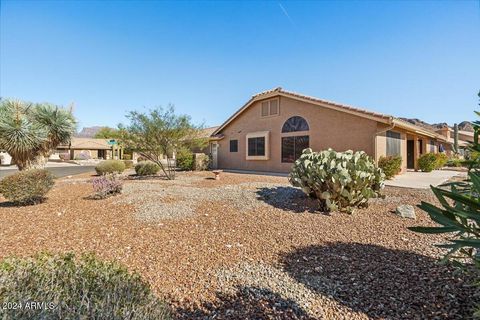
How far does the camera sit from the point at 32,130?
34.8ft

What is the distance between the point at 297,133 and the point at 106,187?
1219cm

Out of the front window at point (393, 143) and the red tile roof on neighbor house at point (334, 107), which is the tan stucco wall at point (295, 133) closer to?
the red tile roof on neighbor house at point (334, 107)

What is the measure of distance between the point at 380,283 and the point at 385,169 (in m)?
10.5

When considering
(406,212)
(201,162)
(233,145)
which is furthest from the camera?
(233,145)

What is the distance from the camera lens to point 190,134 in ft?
47.6

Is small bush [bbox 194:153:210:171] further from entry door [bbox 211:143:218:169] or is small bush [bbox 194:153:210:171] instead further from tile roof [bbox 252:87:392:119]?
tile roof [bbox 252:87:392:119]

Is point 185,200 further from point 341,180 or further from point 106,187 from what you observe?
point 341,180

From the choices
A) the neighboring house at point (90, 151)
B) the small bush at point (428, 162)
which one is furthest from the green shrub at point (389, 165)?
the neighboring house at point (90, 151)

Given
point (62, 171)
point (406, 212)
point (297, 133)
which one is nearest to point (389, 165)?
point (297, 133)

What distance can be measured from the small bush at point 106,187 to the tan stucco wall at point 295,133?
446 inches

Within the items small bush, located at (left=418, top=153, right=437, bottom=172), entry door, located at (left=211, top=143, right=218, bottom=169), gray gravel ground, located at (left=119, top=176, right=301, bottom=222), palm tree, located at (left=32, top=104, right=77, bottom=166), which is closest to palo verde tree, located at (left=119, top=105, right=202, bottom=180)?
palm tree, located at (left=32, top=104, right=77, bottom=166)

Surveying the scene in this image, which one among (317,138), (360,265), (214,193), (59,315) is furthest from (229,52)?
(59,315)

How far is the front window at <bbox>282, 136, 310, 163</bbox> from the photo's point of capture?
52.3 feet

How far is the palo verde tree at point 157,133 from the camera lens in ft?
43.4
